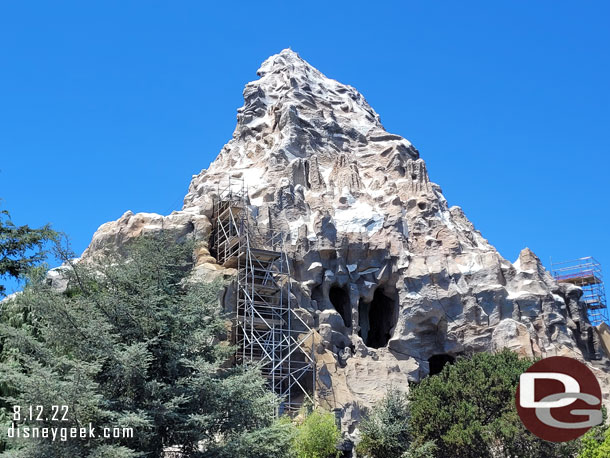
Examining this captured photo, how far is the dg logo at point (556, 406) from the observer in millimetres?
20750

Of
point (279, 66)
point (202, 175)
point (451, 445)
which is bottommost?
point (451, 445)

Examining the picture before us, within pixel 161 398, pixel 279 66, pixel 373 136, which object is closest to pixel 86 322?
pixel 161 398

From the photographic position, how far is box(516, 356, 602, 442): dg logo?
68.1 ft

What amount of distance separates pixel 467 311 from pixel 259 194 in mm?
12110

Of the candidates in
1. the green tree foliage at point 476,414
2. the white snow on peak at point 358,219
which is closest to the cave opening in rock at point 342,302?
the white snow on peak at point 358,219

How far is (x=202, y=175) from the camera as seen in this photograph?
43.3 m

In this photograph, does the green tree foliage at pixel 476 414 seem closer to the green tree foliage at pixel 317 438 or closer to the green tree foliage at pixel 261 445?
the green tree foliage at pixel 317 438

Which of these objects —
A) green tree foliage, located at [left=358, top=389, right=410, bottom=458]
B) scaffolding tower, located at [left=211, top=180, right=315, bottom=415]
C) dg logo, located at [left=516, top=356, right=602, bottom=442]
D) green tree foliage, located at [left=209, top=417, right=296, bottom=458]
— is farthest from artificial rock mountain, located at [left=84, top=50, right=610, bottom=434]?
green tree foliage, located at [left=209, top=417, right=296, bottom=458]

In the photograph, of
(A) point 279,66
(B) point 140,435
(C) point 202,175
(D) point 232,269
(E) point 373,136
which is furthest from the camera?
(A) point 279,66

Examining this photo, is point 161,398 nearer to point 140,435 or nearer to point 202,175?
point 140,435

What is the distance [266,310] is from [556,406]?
15.2 meters

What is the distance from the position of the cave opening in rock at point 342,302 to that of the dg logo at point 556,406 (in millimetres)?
12333

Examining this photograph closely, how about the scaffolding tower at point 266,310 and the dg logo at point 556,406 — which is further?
the scaffolding tower at point 266,310

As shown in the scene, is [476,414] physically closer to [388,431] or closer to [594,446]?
[388,431]
